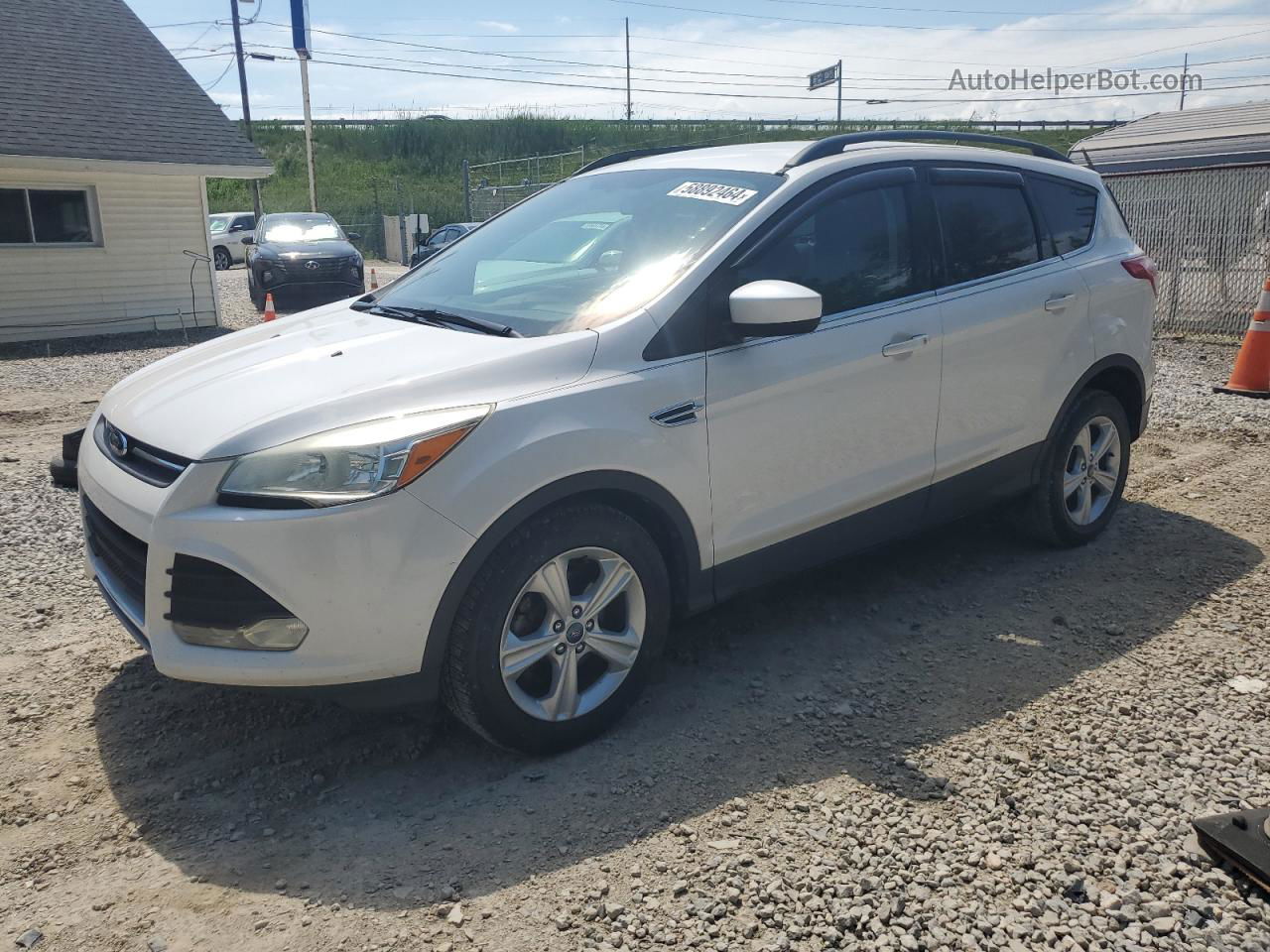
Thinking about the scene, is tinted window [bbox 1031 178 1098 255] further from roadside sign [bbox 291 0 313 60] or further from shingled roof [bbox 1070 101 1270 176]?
roadside sign [bbox 291 0 313 60]

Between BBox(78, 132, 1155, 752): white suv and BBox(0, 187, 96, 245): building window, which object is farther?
BBox(0, 187, 96, 245): building window

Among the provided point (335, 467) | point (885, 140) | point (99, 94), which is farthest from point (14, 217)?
point (335, 467)

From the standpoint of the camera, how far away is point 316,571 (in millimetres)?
2738

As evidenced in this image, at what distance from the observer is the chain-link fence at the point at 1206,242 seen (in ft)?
38.1

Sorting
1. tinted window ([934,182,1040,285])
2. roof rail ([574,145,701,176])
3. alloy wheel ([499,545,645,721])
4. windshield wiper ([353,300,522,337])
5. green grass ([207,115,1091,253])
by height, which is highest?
green grass ([207,115,1091,253])

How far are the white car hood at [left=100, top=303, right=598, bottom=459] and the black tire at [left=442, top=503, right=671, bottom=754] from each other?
434mm

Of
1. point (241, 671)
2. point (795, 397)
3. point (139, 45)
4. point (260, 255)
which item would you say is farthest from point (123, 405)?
point (139, 45)

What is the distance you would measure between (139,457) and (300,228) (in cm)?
1699

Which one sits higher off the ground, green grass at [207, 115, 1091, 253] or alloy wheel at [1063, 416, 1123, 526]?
green grass at [207, 115, 1091, 253]

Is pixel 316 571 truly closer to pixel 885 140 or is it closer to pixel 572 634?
pixel 572 634

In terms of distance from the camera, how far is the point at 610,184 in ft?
14.1

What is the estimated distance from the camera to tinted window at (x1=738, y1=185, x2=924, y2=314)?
3734mm

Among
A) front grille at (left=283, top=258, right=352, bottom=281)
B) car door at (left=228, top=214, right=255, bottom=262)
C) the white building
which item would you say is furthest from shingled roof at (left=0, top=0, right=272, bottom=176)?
car door at (left=228, top=214, right=255, bottom=262)

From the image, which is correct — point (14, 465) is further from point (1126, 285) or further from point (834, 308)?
point (1126, 285)
